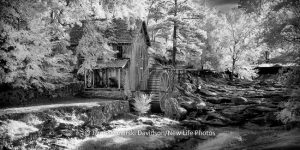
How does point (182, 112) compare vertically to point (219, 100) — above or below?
below

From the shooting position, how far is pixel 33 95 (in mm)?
15891

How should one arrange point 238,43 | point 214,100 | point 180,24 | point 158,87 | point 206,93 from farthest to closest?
point 238,43, point 206,93, point 180,24, point 214,100, point 158,87

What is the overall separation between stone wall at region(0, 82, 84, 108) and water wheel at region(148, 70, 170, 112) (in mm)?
6346

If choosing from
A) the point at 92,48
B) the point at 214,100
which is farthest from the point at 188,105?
the point at 92,48

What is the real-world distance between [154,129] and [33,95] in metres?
8.15

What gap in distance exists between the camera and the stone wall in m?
14.1

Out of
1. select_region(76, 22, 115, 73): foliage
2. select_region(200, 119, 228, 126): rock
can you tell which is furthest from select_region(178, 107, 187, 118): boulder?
select_region(76, 22, 115, 73): foliage

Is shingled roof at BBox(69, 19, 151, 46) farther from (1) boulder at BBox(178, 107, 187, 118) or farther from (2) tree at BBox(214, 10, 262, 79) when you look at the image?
(2) tree at BBox(214, 10, 262, 79)

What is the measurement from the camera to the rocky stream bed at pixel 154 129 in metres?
10.8

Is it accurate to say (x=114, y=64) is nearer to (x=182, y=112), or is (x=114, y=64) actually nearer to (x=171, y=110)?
(x=171, y=110)

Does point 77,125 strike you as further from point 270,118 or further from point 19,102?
point 270,118

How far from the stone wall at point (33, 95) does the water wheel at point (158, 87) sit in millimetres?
6346

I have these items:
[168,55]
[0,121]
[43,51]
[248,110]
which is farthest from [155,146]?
[168,55]

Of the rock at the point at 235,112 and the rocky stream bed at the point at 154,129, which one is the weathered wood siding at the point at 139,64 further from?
the rock at the point at 235,112
